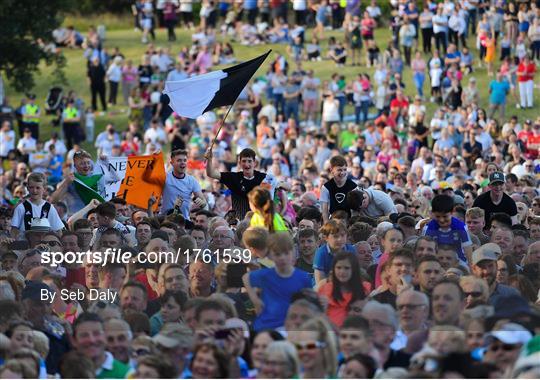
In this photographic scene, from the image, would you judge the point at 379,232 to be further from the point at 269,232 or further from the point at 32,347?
the point at 32,347

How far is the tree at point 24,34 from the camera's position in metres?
35.7

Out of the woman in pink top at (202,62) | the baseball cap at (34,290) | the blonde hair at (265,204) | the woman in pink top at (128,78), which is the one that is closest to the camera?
the baseball cap at (34,290)

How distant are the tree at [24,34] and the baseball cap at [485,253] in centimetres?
2358

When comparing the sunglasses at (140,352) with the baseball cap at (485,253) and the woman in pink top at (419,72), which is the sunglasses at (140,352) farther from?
the woman in pink top at (419,72)

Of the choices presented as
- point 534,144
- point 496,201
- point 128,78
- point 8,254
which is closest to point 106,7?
point 128,78

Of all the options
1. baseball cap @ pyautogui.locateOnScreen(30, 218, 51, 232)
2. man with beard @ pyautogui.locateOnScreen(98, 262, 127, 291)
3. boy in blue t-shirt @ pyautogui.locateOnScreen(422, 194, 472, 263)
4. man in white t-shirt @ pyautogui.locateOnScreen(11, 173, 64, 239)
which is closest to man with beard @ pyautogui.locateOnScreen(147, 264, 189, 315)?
man with beard @ pyautogui.locateOnScreen(98, 262, 127, 291)

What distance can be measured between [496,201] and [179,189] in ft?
11.7

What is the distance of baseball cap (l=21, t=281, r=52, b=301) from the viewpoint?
11906 mm

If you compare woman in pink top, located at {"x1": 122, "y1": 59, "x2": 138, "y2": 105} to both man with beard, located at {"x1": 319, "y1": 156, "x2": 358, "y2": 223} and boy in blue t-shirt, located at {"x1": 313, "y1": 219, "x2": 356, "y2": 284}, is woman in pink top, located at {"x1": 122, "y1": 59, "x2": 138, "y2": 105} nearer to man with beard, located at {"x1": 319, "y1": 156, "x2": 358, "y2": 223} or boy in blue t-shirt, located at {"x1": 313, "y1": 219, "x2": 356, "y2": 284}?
man with beard, located at {"x1": 319, "y1": 156, "x2": 358, "y2": 223}

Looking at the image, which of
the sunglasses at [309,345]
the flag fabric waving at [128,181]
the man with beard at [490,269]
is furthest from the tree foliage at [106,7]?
the sunglasses at [309,345]

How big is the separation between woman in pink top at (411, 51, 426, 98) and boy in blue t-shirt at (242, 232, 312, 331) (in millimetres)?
24912

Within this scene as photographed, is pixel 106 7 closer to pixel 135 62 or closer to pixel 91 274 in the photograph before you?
pixel 135 62

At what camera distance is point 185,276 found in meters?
12.5

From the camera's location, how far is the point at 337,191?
1691 cm
